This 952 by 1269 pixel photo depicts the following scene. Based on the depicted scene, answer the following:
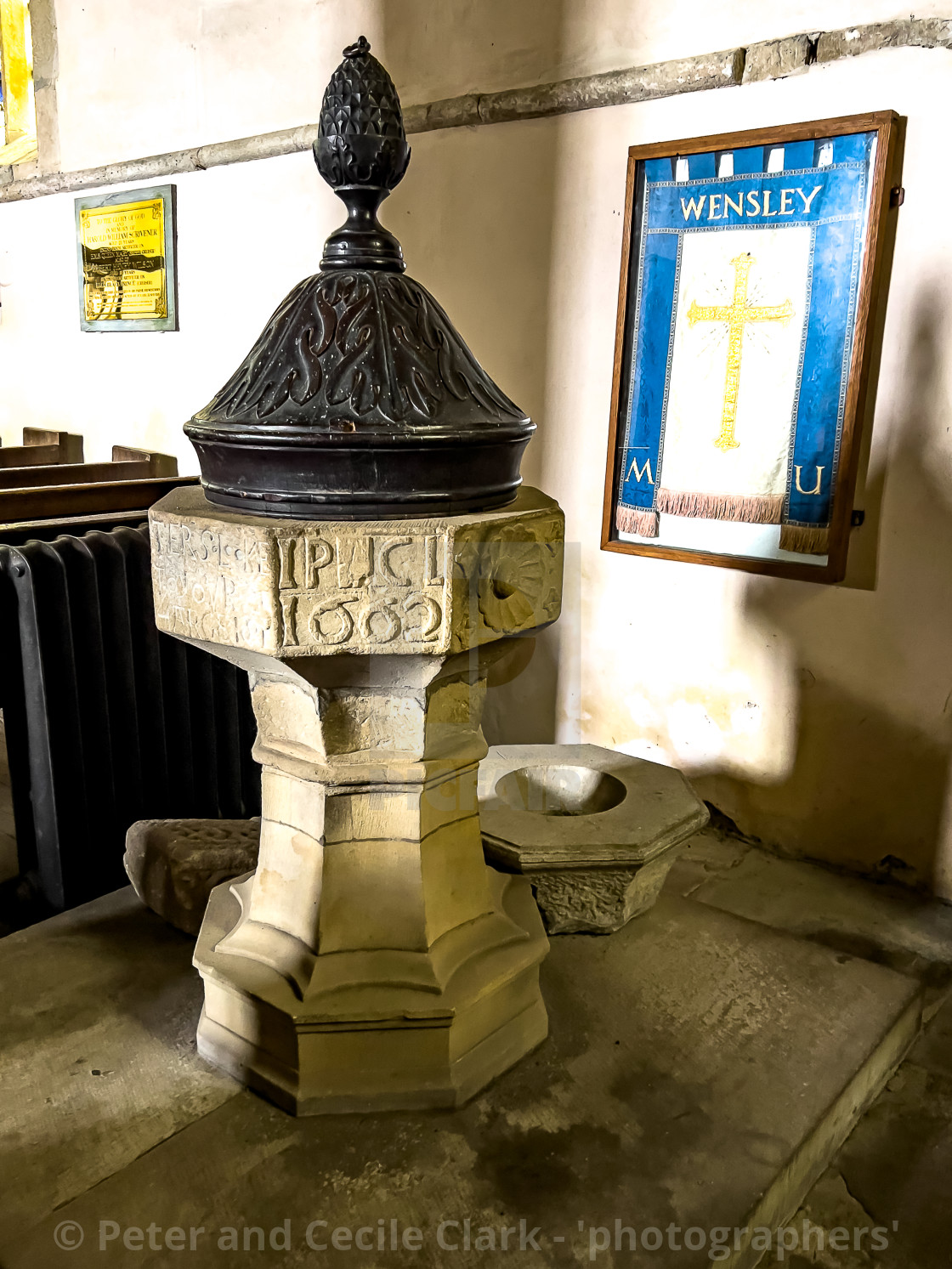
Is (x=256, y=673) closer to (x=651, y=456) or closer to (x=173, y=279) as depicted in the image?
(x=651, y=456)

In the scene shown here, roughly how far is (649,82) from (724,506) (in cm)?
114

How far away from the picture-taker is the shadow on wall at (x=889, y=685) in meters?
2.30

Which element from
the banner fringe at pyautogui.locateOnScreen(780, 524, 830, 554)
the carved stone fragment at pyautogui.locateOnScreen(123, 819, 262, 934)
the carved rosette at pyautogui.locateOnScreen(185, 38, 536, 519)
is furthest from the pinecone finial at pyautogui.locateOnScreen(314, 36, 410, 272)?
the banner fringe at pyautogui.locateOnScreen(780, 524, 830, 554)

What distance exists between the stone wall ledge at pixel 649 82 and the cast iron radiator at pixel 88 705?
63.9 inches

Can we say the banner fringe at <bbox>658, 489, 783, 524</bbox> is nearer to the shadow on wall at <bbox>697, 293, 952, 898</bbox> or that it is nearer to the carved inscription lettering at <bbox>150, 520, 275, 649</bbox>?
the shadow on wall at <bbox>697, 293, 952, 898</bbox>

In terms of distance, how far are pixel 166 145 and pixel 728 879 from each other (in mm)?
3628

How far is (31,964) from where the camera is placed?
195cm

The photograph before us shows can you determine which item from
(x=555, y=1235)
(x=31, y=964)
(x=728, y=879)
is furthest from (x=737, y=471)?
(x=31, y=964)

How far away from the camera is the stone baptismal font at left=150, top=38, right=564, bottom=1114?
1400mm

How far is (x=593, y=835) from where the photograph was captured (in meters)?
2.04

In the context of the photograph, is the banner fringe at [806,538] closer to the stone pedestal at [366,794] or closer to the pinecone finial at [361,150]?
the stone pedestal at [366,794]

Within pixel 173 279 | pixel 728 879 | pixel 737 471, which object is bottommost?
pixel 728 879

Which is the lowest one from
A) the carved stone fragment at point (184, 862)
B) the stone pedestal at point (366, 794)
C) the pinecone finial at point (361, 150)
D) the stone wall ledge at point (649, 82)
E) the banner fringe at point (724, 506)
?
the carved stone fragment at point (184, 862)

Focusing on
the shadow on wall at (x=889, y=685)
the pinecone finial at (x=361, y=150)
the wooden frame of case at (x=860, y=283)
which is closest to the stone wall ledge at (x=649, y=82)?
the wooden frame of case at (x=860, y=283)
